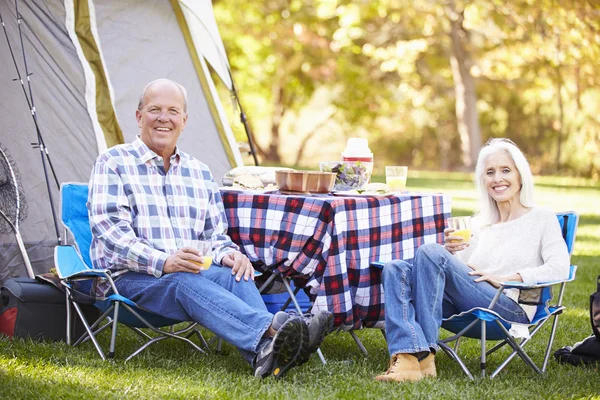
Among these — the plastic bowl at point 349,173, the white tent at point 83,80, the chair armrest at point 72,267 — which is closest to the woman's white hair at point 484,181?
the plastic bowl at point 349,173

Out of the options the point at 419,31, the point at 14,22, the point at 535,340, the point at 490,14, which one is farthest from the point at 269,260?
the point at 419,31

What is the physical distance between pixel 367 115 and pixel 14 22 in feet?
60.8

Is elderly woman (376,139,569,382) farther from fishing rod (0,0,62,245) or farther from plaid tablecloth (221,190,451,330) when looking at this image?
fishing rod (0,0,62,245)

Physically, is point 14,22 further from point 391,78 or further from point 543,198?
point 391,78

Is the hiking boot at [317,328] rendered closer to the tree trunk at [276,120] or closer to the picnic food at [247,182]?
the picnic food at [247,182]

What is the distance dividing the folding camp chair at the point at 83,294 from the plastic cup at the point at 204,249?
0.96 feet

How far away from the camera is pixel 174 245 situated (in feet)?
11.5

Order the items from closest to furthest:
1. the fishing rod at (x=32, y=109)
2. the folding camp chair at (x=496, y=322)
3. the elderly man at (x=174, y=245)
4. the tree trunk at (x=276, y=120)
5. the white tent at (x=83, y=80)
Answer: the elderly man at (x=174, y=245)
the folding camp chair at (x=496, y=322)
the fishing rod at (x=32, y=109)
the white tent at (x=83, y=80)
the tree trunk at (x=276, y=120)

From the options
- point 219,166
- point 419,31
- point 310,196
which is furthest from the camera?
point 419,31

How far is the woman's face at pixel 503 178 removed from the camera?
11.6 feet

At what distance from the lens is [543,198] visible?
12133 millimetres

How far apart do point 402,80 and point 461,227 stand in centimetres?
1926

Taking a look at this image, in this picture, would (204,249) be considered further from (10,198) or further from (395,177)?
(10,198)

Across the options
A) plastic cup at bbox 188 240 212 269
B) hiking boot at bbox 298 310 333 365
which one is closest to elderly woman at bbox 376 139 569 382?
hiking boot at bbox 298 310 333 365
